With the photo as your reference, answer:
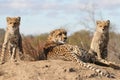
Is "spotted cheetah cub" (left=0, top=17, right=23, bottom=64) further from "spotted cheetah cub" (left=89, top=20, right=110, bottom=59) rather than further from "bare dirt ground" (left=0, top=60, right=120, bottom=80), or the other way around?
"spotted cheetah cub" (left=89, top=20, right=110, bottom=59)

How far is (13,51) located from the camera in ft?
33.2

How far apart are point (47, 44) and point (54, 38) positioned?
0.33m

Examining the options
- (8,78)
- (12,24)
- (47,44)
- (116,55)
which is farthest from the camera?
(116,55)

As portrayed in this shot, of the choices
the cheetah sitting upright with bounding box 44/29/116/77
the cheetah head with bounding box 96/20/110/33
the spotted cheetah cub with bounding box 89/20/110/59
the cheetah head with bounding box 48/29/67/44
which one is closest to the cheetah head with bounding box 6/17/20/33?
the cheetah sitting upright with bounding box 44/29/116/77

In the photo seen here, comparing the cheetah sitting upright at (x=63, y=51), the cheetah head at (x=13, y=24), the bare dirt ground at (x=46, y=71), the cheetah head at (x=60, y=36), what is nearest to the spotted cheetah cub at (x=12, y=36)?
the cheetah head at (x=13, y=24)

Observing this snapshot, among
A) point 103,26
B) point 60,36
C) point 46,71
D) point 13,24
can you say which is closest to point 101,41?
point 103,26

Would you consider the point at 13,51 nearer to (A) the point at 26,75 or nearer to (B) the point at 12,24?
(B) the point at 12,24

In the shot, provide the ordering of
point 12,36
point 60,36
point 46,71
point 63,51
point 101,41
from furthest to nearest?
1. point 101,41
2. point 60,36
3. point 63,51
4. point 12,36
5. point 46,71

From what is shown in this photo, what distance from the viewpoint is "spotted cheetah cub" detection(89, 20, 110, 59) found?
11.6 metres

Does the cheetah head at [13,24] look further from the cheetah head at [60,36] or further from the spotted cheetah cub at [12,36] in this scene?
the cheetah head at [60,36]

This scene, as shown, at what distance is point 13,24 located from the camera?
1016 cm

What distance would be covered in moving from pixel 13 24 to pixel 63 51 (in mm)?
1288

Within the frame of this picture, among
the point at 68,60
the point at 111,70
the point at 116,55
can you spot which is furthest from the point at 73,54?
the point at 116,55

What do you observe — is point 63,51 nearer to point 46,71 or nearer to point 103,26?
point 46,71
